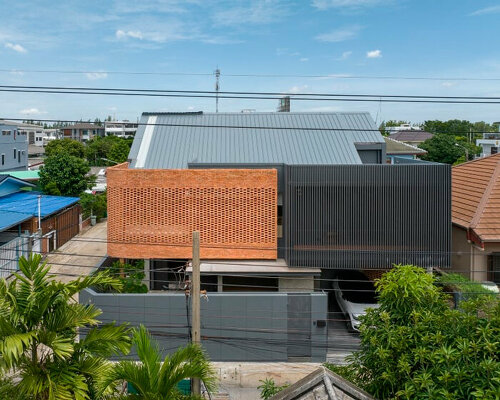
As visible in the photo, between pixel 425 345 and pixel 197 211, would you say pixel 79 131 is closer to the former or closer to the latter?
pixel 197 211

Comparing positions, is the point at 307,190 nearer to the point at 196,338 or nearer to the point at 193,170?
the point at 193,170

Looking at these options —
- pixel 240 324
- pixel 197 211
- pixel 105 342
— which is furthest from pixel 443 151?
pixel 105 342

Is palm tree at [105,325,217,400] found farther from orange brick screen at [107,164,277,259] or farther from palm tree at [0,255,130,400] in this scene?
orange brick screen at [107,164,277,259]

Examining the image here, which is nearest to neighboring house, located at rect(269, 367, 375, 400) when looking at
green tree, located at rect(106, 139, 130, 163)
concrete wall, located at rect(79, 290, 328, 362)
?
concrete wall, located at rect(79, 290, 328, 362)

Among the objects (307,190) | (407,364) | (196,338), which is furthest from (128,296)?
(407,364)

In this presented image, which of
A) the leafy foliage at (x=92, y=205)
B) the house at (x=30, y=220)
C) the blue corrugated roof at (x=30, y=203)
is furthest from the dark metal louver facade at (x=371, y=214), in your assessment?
the leafy foliage at (x=92, y=205)

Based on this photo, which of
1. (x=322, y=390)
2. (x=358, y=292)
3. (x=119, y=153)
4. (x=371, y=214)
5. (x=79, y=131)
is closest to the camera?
(x=322, y=390)
